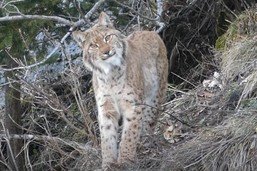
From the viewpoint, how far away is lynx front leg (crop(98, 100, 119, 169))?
6.38 meters

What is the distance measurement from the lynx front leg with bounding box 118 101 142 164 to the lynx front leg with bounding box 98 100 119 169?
0.10 metres

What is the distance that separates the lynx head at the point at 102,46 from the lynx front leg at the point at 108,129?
0.32 metres

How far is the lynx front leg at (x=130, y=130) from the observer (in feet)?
20.6

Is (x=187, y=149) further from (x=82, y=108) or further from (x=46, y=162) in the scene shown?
(x=46, y=162)

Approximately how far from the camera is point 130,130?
20.8 feet

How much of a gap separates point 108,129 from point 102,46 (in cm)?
74

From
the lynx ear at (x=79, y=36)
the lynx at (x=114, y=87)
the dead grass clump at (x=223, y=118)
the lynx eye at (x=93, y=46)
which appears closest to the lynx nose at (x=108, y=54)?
the lynx at (x=114, y=87)

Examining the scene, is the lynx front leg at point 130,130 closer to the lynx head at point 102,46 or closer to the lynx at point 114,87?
the lynx at point 114,87

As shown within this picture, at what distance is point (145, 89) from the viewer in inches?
270

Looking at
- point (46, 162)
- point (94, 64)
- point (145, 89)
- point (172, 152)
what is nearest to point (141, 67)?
point (145, 89)

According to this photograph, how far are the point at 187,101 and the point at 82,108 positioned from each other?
115cm

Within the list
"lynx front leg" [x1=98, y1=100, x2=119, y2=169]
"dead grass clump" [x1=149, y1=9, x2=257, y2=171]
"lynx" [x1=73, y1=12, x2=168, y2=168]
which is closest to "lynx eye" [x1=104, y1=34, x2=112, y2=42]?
"lynx" [x1=73, y1=12, x2=168, y2=168]

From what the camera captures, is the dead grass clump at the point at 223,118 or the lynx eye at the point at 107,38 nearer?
the dead grass clump at the point at 223,118

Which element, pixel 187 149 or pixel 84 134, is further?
pixel 84 134
